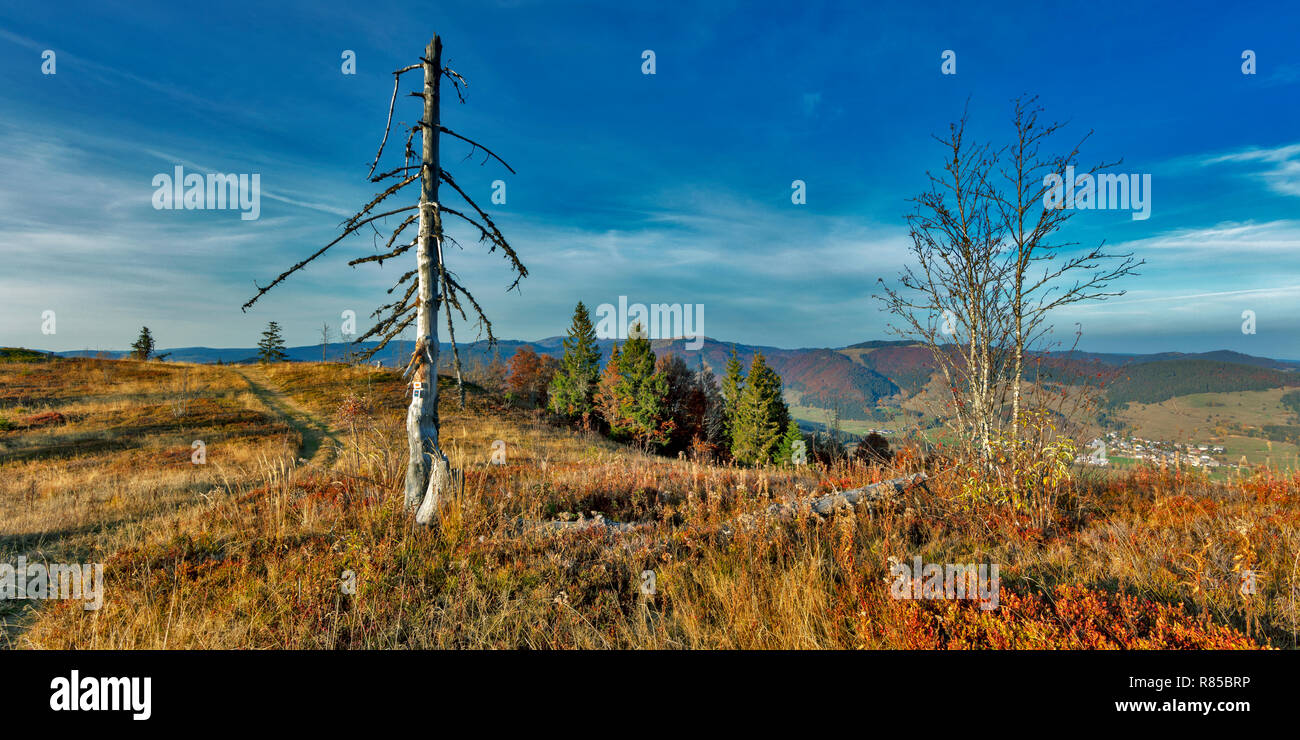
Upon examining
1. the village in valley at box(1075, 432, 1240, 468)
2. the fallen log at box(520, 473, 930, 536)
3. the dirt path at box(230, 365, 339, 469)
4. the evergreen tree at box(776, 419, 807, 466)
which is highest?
the village in valley at box(1075, 432, 1240, 468)

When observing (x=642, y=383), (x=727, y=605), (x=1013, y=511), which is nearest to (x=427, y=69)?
(x=727, y=605)

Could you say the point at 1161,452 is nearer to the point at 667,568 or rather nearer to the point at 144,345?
the point at 667,568

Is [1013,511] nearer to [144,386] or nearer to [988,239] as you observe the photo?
[988,239]

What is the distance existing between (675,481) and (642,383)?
36958 mm

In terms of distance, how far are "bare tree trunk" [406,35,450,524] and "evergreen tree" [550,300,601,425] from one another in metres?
45.6

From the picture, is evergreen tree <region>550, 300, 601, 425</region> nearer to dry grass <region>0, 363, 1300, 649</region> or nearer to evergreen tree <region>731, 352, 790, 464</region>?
evergreen tree <region>731, 352, 790, 464</region>

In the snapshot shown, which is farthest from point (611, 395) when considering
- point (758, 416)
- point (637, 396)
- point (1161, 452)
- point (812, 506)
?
point (812, 506)

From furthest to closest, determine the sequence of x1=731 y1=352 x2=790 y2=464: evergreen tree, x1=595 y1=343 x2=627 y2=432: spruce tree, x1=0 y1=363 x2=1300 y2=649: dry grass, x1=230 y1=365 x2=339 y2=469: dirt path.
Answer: x1=595 y1=343 x2=627 y2=432: spruce tree < x1=731 y1=352 x2=790 y2=464: evergreen tree < x1=230 y1=365 x2=339 y2=469: dirt path < x1=0 y1=363 x2=1300 y2=649: dry grass

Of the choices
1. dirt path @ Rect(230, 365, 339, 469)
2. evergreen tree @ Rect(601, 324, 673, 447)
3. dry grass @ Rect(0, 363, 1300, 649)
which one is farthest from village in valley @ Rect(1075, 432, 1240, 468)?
evergreen tree @ Rect(601, 324, 673, 447)

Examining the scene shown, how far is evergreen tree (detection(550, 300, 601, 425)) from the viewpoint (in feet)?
169

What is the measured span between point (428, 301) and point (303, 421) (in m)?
28.0

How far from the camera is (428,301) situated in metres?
5.50

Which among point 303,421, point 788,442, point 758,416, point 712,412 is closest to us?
point 303,421

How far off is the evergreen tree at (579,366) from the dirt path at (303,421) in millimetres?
25057
